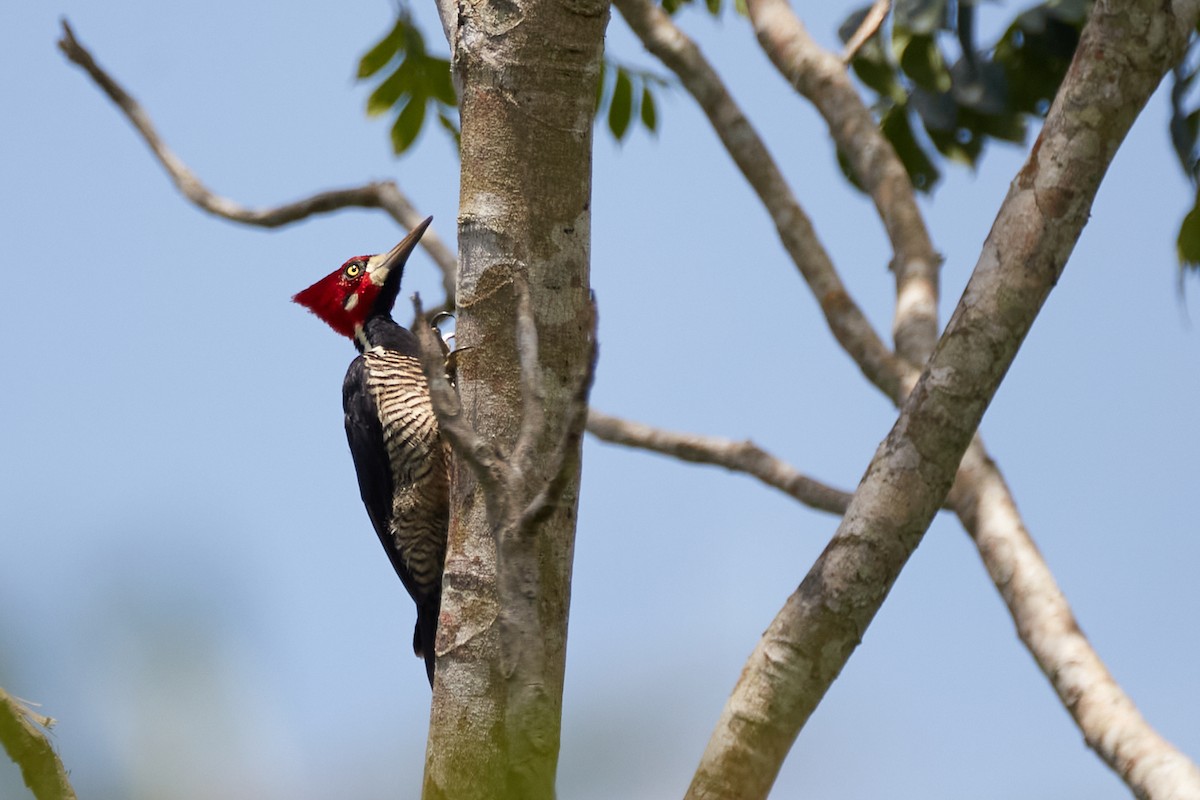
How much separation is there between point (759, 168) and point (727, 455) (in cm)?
104

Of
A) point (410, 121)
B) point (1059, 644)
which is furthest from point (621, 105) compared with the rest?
point (1059, 644)

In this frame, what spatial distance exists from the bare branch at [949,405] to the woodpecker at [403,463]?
2.04 metres

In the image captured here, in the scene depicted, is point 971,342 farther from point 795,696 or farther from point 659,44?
point 659,44

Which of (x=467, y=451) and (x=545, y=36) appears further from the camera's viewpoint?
(x=545, y=36)

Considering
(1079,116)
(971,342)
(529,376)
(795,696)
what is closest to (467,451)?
(529,376)

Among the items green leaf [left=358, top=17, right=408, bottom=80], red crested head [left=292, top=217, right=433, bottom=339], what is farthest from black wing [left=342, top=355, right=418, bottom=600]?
green leaf [left=358, top=17, right=408, bottom=80]

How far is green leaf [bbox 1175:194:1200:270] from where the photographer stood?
3.72 meters

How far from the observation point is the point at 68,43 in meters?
5.11

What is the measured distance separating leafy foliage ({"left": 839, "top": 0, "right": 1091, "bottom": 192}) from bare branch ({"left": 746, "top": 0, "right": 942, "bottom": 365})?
0.62 ft

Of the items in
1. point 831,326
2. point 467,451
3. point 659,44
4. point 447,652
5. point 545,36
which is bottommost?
point 447,652

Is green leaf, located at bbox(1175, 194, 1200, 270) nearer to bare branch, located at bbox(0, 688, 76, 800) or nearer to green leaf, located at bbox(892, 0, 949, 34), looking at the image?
green leaf, located at bbox(892, 0, 949, 34)

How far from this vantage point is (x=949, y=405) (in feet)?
7.23

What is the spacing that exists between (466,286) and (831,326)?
2241 millimetres

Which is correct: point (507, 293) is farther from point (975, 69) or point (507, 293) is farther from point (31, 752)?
point (975, 69)
